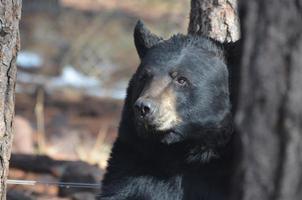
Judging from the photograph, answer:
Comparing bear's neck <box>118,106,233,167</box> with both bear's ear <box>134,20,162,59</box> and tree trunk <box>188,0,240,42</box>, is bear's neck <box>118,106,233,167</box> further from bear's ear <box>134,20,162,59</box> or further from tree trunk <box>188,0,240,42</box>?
tree trunk <box>188,0,240,42</box>

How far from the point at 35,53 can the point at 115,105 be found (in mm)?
3740

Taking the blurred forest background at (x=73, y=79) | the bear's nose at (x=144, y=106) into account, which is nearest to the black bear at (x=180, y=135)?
the bear's nose at (x=144, y=106)

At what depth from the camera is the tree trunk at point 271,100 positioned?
8.29ft

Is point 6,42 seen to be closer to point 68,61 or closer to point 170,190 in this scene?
point 170,190

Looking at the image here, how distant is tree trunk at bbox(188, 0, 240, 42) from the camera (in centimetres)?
596

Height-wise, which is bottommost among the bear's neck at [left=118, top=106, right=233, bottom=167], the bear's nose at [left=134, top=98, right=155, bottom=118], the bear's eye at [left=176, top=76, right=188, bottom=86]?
the bear's neck at [left=118, top=106, right=233, bottom=167]

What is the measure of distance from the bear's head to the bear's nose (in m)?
0.02

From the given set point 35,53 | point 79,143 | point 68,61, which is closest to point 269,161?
point 79,143

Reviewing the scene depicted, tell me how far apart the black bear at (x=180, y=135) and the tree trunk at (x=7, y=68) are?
26.3 inches

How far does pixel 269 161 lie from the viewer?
8.45 feet

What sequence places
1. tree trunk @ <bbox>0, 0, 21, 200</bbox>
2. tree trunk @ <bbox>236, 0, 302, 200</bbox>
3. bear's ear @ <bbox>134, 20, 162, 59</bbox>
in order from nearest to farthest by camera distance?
tree trunk @ <bbox>236, 0, 302, 200</bbox> < tree trunk @ <bbox>0, 0, 21, 200</bbox> < bear's ear @ <bbox>134, 20, 162, 59</bbox>

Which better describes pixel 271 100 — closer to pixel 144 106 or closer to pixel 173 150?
pixel 144 106

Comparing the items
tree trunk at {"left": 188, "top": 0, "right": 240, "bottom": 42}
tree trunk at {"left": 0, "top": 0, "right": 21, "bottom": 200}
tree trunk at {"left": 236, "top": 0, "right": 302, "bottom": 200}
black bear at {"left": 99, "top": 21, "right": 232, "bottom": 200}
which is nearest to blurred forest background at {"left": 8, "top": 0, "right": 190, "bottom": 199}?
tree trunk at {"left": 188, "top": 0, "right": 240, "bottom": 42}

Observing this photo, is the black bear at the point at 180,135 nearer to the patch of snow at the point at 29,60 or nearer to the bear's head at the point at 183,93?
the bear's head at the point at 183,93
